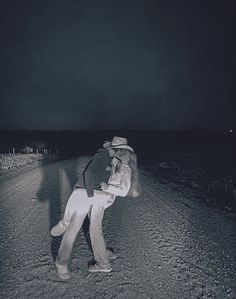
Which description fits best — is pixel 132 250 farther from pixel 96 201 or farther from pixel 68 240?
pixel 96 201

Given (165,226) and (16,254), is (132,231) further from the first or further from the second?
(16,254)

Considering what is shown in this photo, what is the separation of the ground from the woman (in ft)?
1.91

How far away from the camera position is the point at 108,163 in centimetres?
366

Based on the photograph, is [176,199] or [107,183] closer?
[107,183]

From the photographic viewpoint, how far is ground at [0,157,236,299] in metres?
3.70

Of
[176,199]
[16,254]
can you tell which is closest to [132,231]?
[16,254]

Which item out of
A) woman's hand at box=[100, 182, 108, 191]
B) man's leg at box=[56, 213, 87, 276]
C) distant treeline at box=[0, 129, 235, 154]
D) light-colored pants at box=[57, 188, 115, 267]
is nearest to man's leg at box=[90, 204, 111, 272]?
light-colored pants at box=[57, 188, 115, 267]

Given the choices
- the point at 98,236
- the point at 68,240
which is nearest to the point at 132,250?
the point at 98,236

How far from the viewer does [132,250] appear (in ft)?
16.3

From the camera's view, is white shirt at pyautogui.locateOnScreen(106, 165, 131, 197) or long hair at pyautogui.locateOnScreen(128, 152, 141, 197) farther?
long hair at pyautogui.locateOnScreen(128, 152, 141, 197)

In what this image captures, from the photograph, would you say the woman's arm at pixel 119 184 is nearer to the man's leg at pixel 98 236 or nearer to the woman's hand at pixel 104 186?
the woman's hand at pixel 104 186

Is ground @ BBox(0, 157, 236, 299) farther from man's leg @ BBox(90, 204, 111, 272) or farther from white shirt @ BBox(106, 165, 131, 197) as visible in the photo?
white shirt @ BBox(106, 165, 131, 197)

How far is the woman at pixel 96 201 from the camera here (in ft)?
11.8

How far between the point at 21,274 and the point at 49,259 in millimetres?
580
